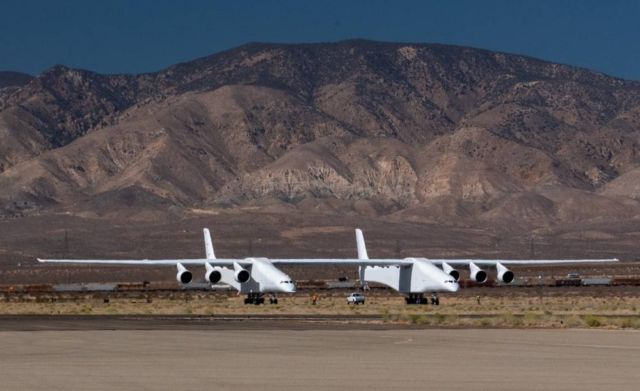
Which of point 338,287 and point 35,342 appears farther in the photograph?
point 338,287

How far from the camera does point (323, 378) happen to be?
27141mm

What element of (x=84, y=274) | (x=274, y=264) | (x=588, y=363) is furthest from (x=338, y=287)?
(x=588, y=363)

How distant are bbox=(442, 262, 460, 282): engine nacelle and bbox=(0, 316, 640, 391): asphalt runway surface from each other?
113 ft

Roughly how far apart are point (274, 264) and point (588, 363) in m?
56.6

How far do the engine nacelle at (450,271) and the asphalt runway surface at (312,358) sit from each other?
113 feet

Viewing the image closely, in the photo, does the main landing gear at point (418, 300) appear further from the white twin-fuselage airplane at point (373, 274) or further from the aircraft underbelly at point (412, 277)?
the aircraft underbelly at point (412, 277)

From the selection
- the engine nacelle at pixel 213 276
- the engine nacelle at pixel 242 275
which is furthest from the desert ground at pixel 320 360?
the engine nacelle at pixel 213 276

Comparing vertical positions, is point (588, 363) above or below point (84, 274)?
below

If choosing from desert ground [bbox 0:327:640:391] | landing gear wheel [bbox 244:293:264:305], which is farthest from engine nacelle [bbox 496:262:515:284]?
desert ground [bbox 0:327:640:391]

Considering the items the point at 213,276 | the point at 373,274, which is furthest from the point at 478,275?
the point at 213,276

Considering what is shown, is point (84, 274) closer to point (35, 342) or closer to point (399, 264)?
point (399, 264)

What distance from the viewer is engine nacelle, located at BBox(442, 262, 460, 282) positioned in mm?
81738

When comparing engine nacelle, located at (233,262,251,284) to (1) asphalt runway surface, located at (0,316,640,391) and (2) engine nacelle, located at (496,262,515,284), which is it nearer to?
(2) engine nacelle, located at (496,262,515,284)

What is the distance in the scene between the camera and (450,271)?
83188mm
